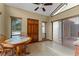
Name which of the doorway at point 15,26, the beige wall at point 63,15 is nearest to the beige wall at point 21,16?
the doorway at point 15,26

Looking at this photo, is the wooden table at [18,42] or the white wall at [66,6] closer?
the white wall at [66,6]

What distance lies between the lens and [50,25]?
2.03 m

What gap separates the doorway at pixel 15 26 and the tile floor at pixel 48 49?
1.12ft

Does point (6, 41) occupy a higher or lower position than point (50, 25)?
lower

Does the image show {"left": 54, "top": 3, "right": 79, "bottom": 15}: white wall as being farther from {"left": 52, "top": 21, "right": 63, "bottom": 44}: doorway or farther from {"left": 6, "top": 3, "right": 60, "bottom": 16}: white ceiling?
{"left": 52, "top": 21, "right": 63, "bottom": 44}: doorway

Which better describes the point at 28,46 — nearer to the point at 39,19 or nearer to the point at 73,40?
the point at 39,19

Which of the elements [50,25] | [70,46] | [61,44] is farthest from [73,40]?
[50,25]

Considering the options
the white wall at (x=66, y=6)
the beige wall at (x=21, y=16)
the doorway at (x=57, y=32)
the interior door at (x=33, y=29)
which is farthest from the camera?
the doorway at (x=57, y=32)

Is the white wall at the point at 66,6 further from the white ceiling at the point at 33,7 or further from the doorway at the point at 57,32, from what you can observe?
the doorway at the point at 57,32

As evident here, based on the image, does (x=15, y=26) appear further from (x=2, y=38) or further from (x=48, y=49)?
(x=48, y=49)

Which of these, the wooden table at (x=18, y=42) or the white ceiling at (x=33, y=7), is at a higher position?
the white ceiling at (x=33, y=7)

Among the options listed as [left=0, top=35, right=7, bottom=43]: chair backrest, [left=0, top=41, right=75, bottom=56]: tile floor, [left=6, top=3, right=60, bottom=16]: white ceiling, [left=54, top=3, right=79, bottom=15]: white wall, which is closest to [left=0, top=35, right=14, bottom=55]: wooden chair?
[left=0, top=35, right=7, bottom=43]: chair backrest

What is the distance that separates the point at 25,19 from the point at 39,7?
0.33 m

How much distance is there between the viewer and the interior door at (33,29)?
6.33 ft
